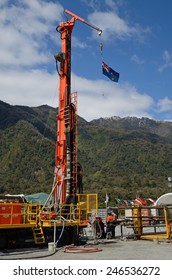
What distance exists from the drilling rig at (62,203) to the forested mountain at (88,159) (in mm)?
53012

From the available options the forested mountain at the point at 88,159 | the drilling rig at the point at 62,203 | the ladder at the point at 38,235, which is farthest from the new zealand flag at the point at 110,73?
the forested mountain at the point at 88,159

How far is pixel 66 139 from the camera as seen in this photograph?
1661cm

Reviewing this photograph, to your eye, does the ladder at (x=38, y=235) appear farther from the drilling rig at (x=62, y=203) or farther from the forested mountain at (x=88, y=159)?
the forested mountain at (x=88, y=159)

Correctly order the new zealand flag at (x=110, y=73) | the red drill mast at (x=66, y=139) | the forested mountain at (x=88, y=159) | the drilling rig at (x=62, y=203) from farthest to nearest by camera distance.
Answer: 1. the forested mountain at (x=88, y=159)
2. the new zealand flag at (x=110, y=73)
3. the red drill mast at (x=66, y=139)
4. the drilling rig at (x=62, y=203)

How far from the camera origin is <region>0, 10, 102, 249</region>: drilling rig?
45.8 ft

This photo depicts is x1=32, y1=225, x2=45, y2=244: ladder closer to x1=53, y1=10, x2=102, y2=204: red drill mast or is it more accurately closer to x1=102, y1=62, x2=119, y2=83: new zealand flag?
x1=53, y1=10, x2=102, y2=204: red drill mast

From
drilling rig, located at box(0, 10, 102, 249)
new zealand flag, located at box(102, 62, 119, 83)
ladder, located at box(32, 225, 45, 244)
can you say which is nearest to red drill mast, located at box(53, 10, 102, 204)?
drilling rig, located at box(0, 10, 102, 249)

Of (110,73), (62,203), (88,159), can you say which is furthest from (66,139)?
(88,159)

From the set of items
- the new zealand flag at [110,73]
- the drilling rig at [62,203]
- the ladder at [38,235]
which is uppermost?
the new zealand flag at [110,73]

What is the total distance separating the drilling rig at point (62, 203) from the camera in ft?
45.8

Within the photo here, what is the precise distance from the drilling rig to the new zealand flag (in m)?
3.43

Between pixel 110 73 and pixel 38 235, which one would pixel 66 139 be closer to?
pixel 38 235

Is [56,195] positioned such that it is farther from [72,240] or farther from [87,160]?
[87,160]
